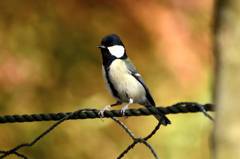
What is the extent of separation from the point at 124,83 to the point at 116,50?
0.25 metres

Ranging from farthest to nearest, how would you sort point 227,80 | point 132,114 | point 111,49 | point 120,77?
point 111,49 < point 120,77 < point 132,114 < point 227,80

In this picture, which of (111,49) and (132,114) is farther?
(111,49)

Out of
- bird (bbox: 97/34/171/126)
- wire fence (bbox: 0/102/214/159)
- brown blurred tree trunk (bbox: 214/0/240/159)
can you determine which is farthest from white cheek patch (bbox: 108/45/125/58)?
brown blurred tree trunk (bbox: 214/0/240/159)

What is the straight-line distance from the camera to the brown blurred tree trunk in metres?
0.88

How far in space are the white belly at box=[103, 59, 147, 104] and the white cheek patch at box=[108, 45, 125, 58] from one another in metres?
0.06

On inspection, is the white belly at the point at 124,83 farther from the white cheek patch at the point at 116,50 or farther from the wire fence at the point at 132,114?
the wire fence at the point at 132,114

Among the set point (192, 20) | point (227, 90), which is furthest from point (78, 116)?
point (192, 20)

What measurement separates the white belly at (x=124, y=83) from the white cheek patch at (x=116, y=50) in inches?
2.5

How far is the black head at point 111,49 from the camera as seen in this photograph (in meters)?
2.59

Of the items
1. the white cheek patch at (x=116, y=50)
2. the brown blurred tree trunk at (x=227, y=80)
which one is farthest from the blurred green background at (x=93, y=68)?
the brown blurred tree trunk at (x=227, y=80)

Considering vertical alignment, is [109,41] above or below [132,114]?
above

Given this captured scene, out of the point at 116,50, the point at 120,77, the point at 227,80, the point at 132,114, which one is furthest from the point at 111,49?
the point at 227,80

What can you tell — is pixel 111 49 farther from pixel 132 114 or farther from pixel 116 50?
pixel 132 114

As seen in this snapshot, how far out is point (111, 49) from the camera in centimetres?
262
